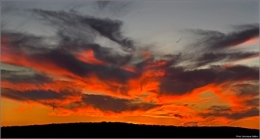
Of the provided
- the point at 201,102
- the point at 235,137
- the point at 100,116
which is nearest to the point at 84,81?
the point at 100,116

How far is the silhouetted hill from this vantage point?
12711 mm

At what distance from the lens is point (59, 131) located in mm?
13055

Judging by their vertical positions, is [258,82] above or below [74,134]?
above

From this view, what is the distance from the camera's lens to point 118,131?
500 inches

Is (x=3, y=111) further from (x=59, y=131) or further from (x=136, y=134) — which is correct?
(x=136, y=134)

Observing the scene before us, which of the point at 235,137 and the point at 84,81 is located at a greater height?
the point at 84,81

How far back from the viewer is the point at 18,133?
1285 cm

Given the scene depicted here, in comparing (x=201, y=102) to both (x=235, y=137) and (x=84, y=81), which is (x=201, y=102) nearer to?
(x=235, y=137)

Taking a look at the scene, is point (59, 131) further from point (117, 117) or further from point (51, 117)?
point (117, 117)

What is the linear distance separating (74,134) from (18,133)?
1.75 meters

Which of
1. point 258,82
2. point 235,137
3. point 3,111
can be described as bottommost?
point 235,137

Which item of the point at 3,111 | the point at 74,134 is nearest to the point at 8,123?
the point at 3,111

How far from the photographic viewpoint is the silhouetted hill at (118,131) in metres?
12.7

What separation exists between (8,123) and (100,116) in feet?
9.71
